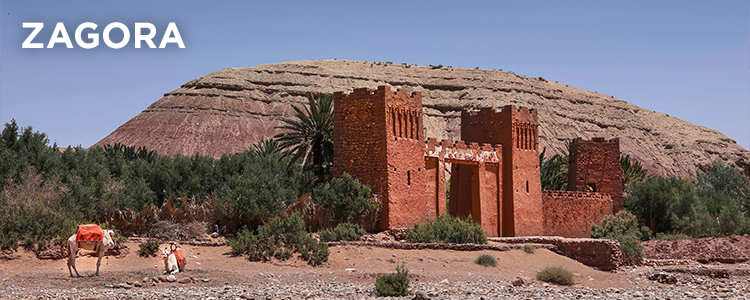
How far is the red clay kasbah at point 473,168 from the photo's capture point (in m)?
24.5

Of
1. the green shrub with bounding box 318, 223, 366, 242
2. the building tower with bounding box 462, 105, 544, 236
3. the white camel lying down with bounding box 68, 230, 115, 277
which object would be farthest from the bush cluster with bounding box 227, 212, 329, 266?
the building tower with bounding box 462, 105, 544, 236

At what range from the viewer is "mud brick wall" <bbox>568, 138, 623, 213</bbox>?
33719 millimetres

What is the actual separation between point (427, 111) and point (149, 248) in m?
68.1

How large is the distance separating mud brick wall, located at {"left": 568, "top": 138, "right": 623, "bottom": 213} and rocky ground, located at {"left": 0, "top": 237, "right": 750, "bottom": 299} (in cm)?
1041

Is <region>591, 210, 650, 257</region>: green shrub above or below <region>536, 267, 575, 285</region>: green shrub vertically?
above

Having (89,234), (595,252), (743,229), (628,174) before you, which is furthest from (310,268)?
(628,174)

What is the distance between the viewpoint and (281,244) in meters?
20.1

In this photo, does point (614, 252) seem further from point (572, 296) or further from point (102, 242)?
point (102, 242)

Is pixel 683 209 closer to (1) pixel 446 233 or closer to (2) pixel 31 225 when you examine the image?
(1) pixel 446 233

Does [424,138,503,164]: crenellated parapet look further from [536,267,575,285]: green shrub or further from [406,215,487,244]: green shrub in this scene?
[536,267,575,285]: green shrub

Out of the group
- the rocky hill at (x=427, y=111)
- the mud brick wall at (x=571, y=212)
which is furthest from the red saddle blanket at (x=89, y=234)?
the rocky hill at (x=427, y=111)

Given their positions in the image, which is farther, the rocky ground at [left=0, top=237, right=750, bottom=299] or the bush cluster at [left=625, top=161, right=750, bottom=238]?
the bush cluster at [left=625, top=161, right=750, bottom=238]

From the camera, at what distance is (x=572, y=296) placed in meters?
15.6

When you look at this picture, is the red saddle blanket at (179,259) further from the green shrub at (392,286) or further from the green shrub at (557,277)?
the green shrub at (557,277)
